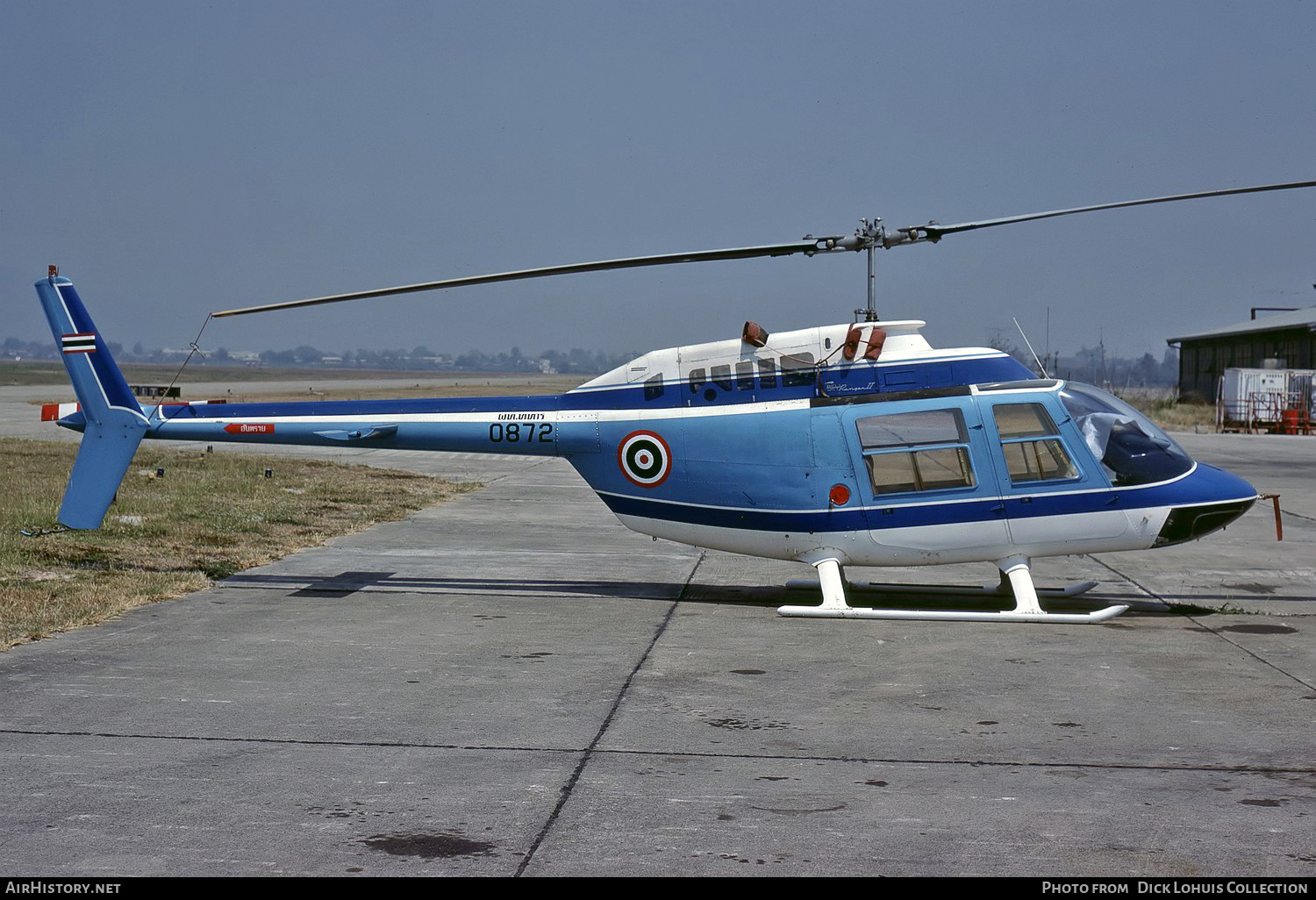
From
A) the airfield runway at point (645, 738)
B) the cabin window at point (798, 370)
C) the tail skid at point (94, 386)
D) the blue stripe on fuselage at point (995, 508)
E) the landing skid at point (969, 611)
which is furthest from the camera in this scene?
the tail skid at point (94, 386)

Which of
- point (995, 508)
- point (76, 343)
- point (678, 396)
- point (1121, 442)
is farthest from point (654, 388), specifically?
point (76, 343)

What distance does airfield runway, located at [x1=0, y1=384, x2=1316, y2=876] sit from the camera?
17.0 ft

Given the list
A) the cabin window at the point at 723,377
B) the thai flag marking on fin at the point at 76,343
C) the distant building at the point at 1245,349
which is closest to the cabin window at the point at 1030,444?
the cabin window at the point at 723,377

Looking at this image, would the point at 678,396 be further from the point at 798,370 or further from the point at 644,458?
the point at 798,370

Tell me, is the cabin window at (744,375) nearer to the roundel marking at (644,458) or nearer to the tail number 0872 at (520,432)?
the roundel marking at (644,458)

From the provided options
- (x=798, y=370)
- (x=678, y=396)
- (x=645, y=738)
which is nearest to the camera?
(x=645, y=738)

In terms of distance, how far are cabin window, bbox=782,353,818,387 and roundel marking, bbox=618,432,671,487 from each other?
132 cm

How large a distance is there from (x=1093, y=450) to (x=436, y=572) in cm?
685

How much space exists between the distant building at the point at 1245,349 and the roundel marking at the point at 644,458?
173 feet

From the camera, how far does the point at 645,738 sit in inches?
274

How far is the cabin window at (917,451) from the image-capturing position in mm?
10836

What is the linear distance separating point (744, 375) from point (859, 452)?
4.26 feet

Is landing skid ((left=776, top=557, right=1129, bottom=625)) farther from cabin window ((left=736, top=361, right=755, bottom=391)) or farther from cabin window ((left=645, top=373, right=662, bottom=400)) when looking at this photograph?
cabin window ((left=645, top=373, right=662, bottom=400))
